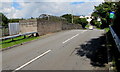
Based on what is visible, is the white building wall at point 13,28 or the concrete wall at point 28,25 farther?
the white building wall at point 13,28

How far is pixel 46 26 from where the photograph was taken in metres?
23.9

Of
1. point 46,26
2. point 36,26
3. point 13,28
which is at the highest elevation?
point 36,26

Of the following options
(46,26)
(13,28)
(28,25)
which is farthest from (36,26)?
(13,28)

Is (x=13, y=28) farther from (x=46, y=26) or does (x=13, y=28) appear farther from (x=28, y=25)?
(x=46, y=26)

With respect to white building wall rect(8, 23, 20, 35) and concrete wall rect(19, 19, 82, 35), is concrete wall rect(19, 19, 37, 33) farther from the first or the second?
white building wall rect(8, 23, 20, 35)

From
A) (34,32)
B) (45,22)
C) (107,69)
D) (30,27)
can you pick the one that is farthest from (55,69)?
(45,22)

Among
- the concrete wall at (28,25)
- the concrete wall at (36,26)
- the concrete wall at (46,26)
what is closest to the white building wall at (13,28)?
the concrete wall at (36,26)

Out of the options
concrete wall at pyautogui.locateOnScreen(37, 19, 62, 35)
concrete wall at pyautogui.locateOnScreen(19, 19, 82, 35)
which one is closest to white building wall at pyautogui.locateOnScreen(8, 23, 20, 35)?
concrete wall at pyautogui.locateOnScreen(19, 19, 82, 35)

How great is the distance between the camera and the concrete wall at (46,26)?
21.7 metres

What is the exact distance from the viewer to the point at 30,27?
21.5m

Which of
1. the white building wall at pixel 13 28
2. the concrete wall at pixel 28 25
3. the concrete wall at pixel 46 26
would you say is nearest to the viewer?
the concrete wall at pixel 28 25

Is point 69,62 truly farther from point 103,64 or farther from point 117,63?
point 117,63

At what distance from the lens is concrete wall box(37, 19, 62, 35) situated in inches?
854

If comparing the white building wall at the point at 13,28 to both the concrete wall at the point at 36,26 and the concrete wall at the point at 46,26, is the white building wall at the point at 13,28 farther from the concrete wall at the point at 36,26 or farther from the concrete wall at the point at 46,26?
the concrete wall at the point at 46,26
